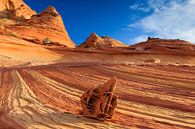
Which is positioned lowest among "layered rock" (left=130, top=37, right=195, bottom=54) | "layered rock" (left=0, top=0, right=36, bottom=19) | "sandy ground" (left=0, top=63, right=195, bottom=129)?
"sandy ground" (left=0, top=63, right=195, bottom=129)

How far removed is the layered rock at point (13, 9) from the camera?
2424 inches

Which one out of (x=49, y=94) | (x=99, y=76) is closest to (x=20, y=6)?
(x=99, y=76)

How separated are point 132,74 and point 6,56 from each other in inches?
791

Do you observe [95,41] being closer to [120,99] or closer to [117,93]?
[117,93]

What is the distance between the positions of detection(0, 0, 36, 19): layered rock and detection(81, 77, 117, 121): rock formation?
5485 cm

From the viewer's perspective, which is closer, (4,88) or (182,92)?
(182,92)

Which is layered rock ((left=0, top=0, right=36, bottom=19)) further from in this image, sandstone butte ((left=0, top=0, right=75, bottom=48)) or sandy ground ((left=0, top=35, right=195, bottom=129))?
sandy ground ((left=0, top=35, right=195, bottom=129))

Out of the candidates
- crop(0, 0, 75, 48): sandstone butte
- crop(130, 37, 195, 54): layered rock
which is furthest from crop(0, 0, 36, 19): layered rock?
crop(130, 37, 195, 54): layered rock

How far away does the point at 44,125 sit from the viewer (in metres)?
7.58

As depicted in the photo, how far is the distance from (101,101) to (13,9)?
6046 cm

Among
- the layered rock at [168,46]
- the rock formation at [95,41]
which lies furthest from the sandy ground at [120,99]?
the rock formation at [95,41]

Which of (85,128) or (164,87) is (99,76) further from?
(85,128)

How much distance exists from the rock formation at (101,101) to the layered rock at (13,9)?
54853 mm

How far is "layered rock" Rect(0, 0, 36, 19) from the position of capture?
6156 centimetres
